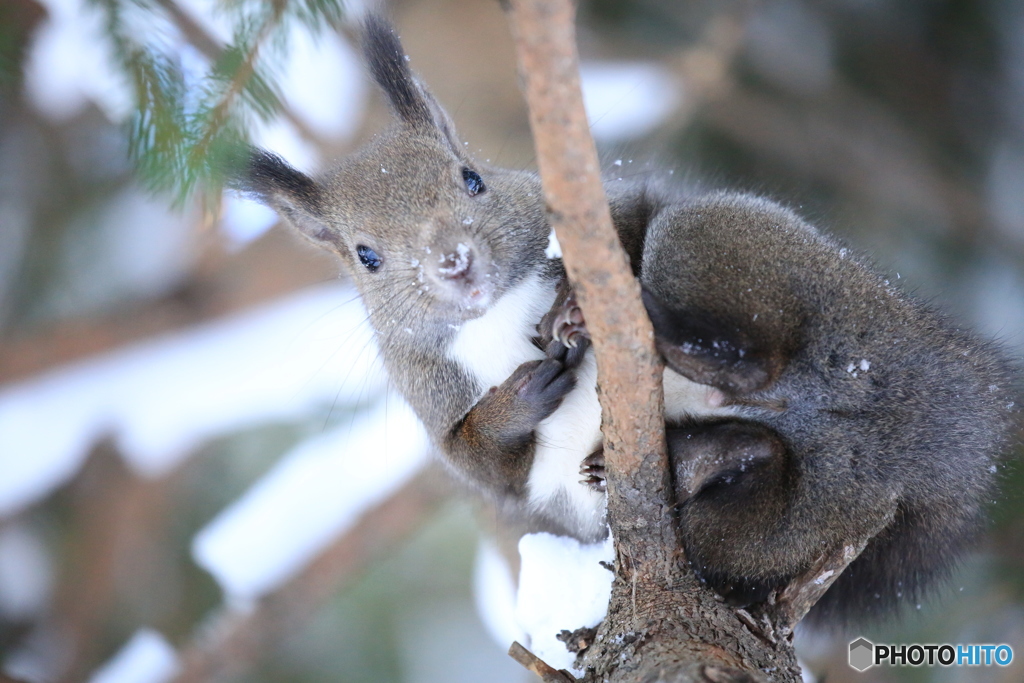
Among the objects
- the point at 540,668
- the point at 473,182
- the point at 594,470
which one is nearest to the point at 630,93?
the point at 473,182

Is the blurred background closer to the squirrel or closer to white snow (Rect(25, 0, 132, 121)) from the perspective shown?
white snow (Rect(25, 0, 132, 121))

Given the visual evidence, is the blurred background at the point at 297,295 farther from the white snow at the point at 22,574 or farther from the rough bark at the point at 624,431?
the rough bark at the point at 624,431

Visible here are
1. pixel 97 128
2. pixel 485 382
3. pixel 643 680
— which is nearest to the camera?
pixel 643 680

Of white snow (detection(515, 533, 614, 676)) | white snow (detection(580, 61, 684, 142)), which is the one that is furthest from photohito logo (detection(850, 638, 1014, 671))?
white snow (detection(580, 61, 684, 142))

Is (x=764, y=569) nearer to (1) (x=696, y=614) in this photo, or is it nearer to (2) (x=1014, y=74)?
(1) (x=696, y=614)

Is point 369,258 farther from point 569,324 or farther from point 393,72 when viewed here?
point 569,324

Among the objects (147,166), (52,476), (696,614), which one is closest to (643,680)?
(696,614)
